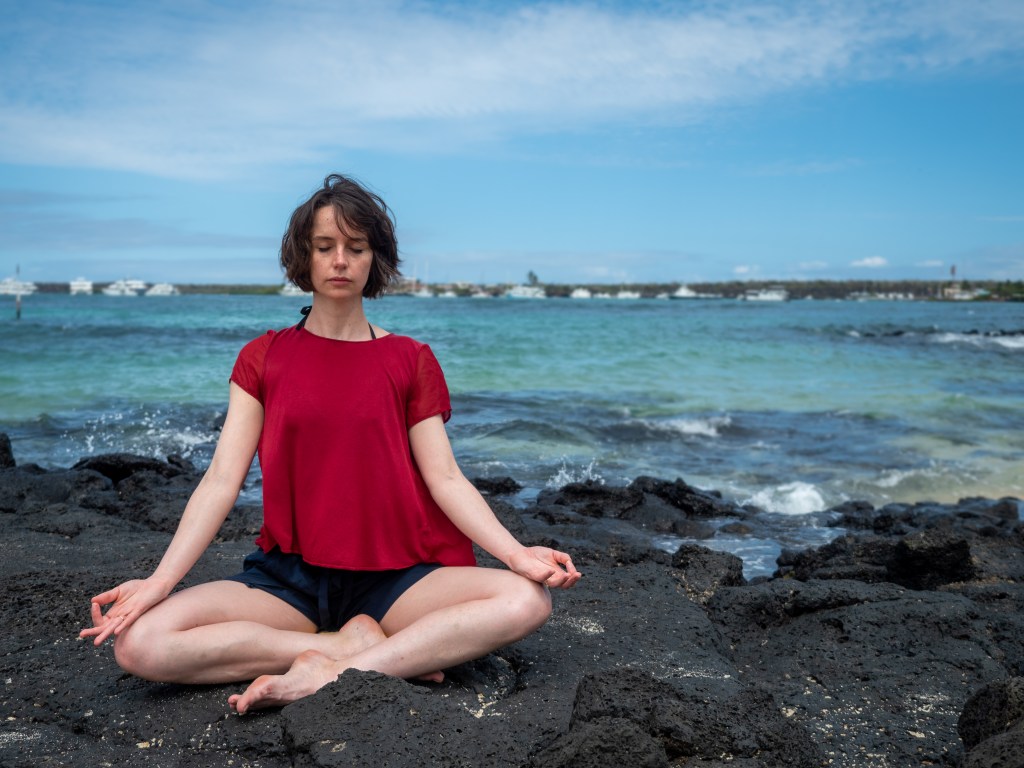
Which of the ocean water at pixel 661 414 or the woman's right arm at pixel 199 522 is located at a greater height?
the woman's right arm at pixel 199 522

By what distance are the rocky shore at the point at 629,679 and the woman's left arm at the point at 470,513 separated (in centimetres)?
39

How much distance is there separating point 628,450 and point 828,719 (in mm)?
8844

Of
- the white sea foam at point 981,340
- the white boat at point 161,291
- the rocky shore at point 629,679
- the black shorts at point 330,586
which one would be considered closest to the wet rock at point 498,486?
the rocky shore at point 629,679

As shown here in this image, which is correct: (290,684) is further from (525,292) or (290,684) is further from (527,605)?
(525,292)

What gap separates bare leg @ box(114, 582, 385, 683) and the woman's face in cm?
112

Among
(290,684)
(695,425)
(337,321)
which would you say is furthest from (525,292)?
(290,684)

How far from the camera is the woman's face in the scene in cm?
332

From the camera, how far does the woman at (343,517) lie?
10.5 ft

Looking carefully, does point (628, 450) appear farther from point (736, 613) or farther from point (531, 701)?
point (531, 701)

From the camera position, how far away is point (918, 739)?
310 centimetres

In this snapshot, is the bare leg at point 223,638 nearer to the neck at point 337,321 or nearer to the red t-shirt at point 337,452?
the red t-shirt at point 337,452

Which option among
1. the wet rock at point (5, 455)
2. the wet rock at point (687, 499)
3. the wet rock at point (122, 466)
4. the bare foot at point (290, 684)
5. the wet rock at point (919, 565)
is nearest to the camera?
the bare foot at point (290, 684)

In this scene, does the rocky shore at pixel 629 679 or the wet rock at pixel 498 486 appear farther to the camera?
the wet rock at pixel 498 486

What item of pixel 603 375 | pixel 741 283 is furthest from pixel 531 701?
pixel 741 283
